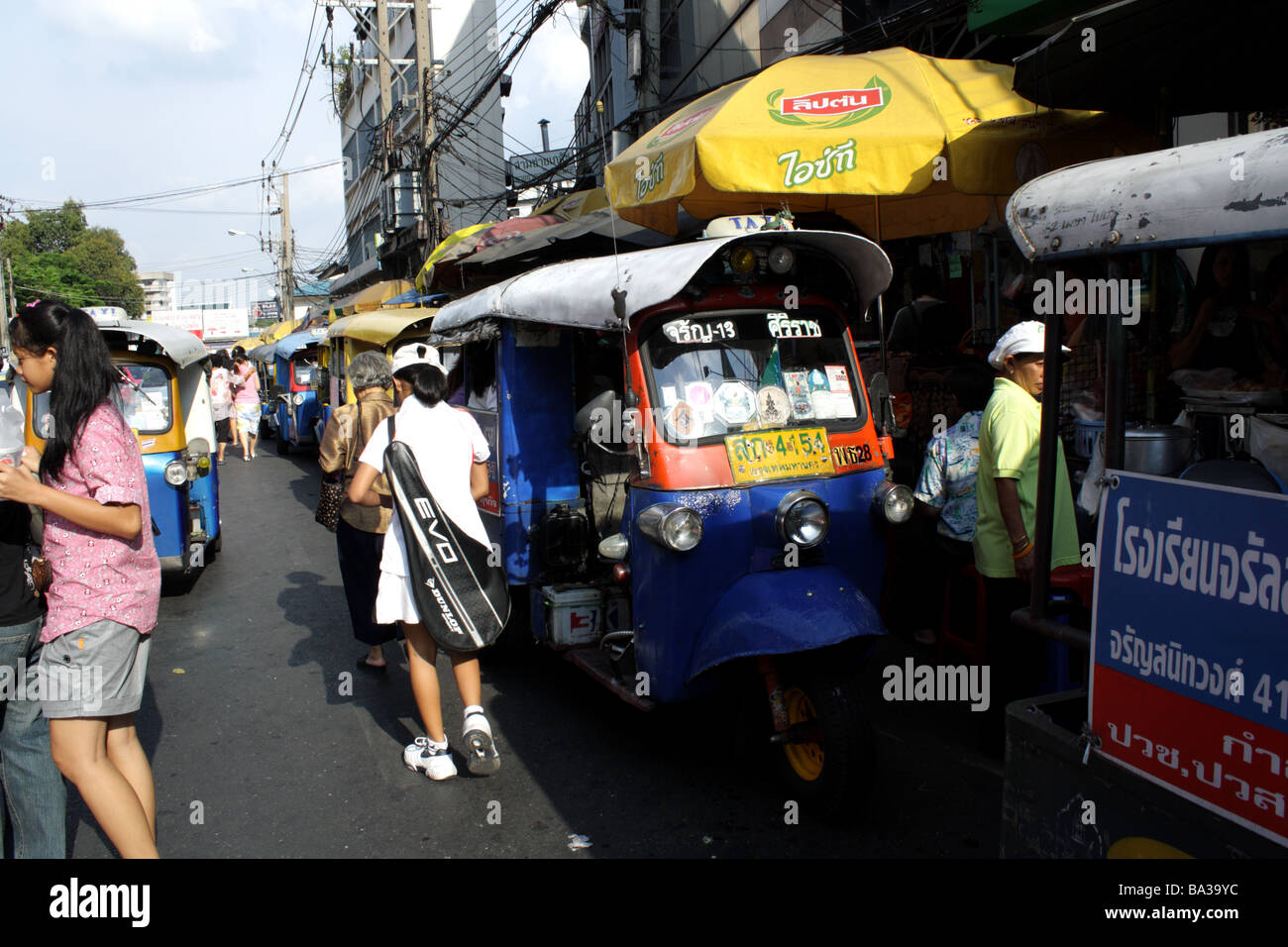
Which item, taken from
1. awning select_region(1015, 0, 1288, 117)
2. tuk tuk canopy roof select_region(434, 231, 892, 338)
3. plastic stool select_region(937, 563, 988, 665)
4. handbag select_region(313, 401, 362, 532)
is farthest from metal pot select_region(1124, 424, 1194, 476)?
handbag select_region(313, 401, 362, 532)

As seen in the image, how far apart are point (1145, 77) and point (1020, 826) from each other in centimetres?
407

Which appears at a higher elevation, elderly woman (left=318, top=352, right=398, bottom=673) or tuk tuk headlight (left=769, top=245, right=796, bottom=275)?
tuk tuk headlight (left=769, top=245, right=796, bottom=275)

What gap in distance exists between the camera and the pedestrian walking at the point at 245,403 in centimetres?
1917

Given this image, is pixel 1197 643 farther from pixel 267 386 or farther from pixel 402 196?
pixel 267 386

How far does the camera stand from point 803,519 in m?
3.97

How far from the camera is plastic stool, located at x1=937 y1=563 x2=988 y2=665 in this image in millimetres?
4816

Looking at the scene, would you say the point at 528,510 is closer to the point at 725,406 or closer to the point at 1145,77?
the point at 725,406

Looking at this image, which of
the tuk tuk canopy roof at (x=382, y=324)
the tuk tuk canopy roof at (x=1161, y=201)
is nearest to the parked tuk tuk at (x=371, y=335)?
the tuk tuk canopy roof at (x=382, y=324)

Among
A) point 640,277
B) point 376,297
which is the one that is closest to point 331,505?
point 640,277

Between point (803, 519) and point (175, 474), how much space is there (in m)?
5.65

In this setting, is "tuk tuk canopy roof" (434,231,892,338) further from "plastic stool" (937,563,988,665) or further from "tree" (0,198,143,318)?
"tree" (0,198,143,318)

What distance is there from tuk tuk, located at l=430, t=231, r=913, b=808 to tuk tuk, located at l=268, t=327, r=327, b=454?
49.5 ft

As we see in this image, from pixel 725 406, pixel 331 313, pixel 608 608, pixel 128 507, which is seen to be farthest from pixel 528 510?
pixel 331 313
